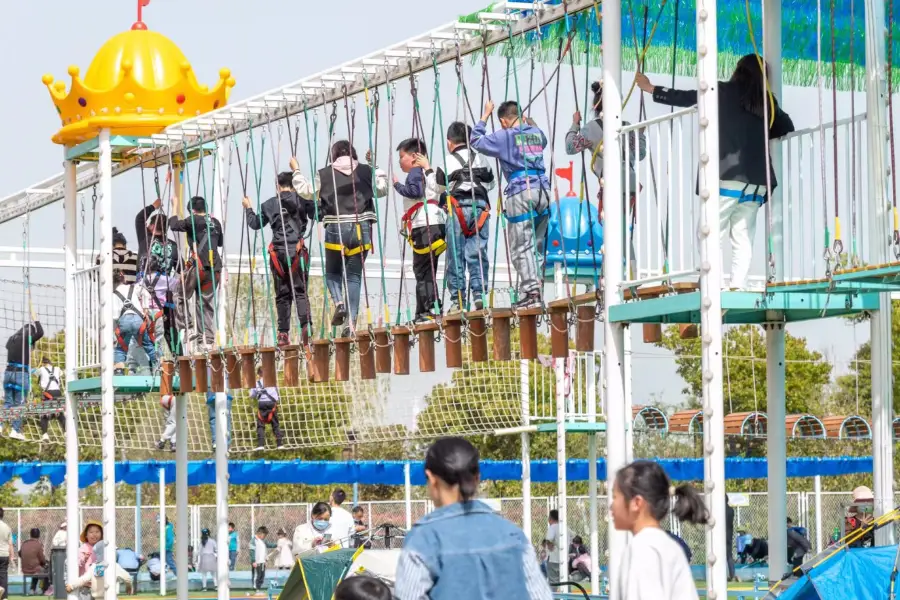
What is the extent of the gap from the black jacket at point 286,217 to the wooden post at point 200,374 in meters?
1.36

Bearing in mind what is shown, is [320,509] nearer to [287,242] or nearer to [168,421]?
[168,421]

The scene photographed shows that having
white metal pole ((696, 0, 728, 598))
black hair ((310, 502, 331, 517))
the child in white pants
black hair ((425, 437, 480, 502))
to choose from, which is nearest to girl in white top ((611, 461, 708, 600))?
black hair ((425, 437, 480, 502))

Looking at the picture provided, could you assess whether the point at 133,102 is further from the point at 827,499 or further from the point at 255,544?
the point at 827,499

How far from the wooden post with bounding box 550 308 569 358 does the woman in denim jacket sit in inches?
197

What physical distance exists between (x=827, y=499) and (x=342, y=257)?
25.5 meters

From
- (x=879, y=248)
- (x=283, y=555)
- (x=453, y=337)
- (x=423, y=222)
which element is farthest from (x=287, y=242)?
(x=283, y=555)

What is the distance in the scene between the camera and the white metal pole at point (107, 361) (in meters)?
14.4

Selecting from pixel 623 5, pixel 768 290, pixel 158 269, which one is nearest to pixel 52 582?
pixel 158 269

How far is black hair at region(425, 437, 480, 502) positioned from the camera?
17.3 ft

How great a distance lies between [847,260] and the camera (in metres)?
8.91

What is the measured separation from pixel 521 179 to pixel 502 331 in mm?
1021

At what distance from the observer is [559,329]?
10.4 meters

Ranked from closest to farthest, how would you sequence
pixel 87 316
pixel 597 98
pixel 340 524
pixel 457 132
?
1. pixel 597 98
2. pixel 457 132
3. pixel 87 316
4. pixel 340 524

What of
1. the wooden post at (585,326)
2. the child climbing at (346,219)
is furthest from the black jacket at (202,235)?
the wooden post at (585,326)
